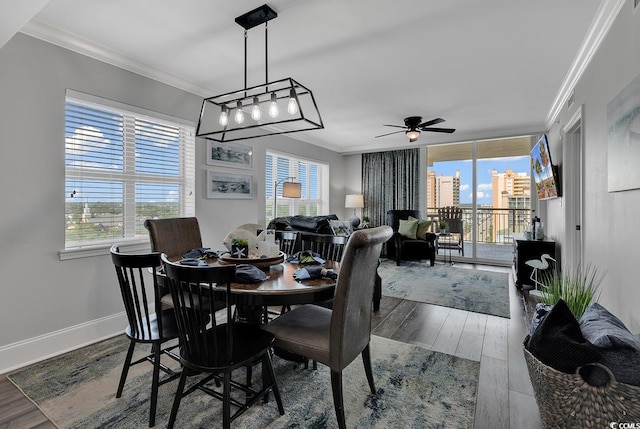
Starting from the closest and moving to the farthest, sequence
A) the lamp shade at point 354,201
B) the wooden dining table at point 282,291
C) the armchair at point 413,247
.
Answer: the wooden dining table at point 282,291 → the armchair at point 413,247 → the lamp shade at point 354,201

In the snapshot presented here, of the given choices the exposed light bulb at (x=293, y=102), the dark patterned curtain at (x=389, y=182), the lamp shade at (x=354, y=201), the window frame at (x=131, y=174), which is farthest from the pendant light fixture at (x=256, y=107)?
the dark patterned curtain at (x=389, y=182)

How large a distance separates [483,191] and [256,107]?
541cm

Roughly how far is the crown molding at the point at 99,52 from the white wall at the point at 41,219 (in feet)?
0.17

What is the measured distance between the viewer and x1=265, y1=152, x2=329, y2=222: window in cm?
539

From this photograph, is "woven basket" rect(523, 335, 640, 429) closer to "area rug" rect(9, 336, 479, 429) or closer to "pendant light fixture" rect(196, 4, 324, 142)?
"area rug" rect(9, 336, 479, 429)

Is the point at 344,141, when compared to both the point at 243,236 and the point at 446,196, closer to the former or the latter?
the point at 446,196

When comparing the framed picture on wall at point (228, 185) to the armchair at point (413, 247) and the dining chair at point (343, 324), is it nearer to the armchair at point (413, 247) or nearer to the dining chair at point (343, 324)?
the dining chair at point (343, 324)

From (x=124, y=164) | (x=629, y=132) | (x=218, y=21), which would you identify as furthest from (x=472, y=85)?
(x=124, y=164)

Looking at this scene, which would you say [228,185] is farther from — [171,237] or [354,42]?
[354,42]

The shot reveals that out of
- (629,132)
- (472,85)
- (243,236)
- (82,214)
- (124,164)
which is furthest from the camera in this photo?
(472,85)

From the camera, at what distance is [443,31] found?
2484 mm

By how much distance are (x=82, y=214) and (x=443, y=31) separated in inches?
134

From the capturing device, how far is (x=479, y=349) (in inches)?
100

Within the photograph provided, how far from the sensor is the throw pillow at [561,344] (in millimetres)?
1289
